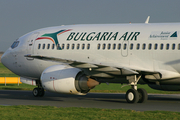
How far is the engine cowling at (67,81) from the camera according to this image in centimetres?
1814

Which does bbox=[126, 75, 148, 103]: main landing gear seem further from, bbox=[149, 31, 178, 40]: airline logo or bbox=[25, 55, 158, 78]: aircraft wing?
bbox=[149, 31, 178, 40]: airline logo

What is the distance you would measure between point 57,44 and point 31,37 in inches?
101

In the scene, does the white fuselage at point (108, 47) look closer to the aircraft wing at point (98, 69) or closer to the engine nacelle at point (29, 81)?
the engine nacelle at point (29, 81)

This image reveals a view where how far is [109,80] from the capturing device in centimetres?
1922

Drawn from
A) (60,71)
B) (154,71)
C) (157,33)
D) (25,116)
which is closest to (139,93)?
(154,71)

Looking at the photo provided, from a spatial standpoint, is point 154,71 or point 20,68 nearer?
point 154,71

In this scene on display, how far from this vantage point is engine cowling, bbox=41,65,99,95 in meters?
18.1

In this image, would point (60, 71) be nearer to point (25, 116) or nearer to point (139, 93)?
point (139, 93)

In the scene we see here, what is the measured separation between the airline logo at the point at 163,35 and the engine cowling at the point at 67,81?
4.22m

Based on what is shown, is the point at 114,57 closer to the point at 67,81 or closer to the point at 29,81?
the point at 67,81

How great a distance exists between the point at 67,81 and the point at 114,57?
10.4 feet

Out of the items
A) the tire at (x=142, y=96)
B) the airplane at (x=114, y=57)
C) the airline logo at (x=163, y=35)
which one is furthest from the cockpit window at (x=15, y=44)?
the airline logo at (x=163, y=35)

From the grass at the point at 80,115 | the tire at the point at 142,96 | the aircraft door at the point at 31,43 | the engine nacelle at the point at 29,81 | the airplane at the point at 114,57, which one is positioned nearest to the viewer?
the grass at the point at 80,115

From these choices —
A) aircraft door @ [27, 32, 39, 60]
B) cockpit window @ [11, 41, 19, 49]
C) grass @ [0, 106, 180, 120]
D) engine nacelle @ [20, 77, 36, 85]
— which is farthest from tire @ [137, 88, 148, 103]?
cockpit window @ [11, 41, 19, 49]
